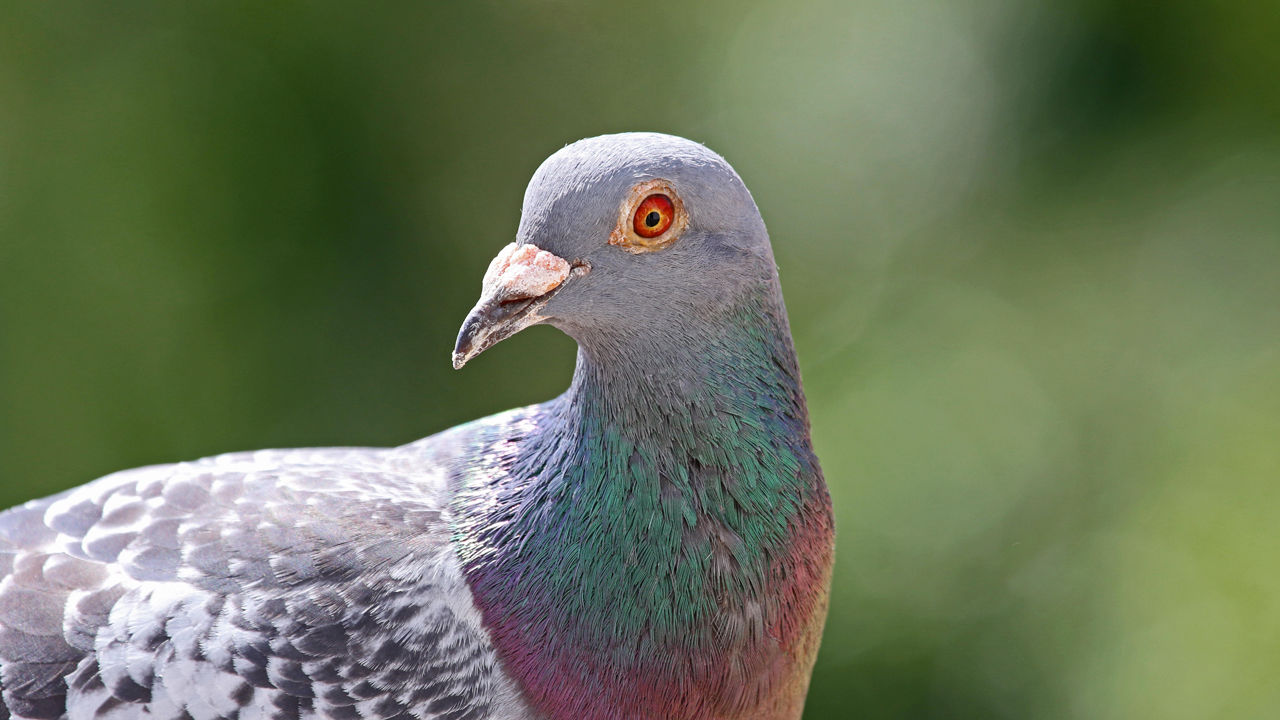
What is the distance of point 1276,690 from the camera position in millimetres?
5098

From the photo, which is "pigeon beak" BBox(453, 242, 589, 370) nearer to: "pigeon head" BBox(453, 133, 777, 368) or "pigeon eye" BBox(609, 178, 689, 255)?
"pigeon head" BBox(453, 133, 777, 368)

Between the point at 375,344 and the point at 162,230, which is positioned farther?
the point at 375,344

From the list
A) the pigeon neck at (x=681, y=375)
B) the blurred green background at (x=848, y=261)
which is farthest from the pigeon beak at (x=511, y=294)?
the blurred green background at (x=848, y=261)

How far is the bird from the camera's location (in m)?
2.45

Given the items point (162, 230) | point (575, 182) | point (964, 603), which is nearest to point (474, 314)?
point (575, 182)

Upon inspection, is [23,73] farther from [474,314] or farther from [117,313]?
[474,314]

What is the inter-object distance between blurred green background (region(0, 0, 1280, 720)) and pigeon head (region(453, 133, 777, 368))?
3.39m

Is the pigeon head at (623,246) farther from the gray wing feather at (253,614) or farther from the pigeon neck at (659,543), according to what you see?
the gray wing feather at (253,614)

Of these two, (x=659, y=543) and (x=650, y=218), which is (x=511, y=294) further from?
(x=659, y=543)

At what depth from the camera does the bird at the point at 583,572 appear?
2449mm

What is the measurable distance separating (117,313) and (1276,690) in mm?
5681

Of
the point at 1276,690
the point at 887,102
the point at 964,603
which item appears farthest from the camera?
the point at 887,102

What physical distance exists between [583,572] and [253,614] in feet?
2.37

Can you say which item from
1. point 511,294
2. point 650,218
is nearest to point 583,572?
point 511,294
